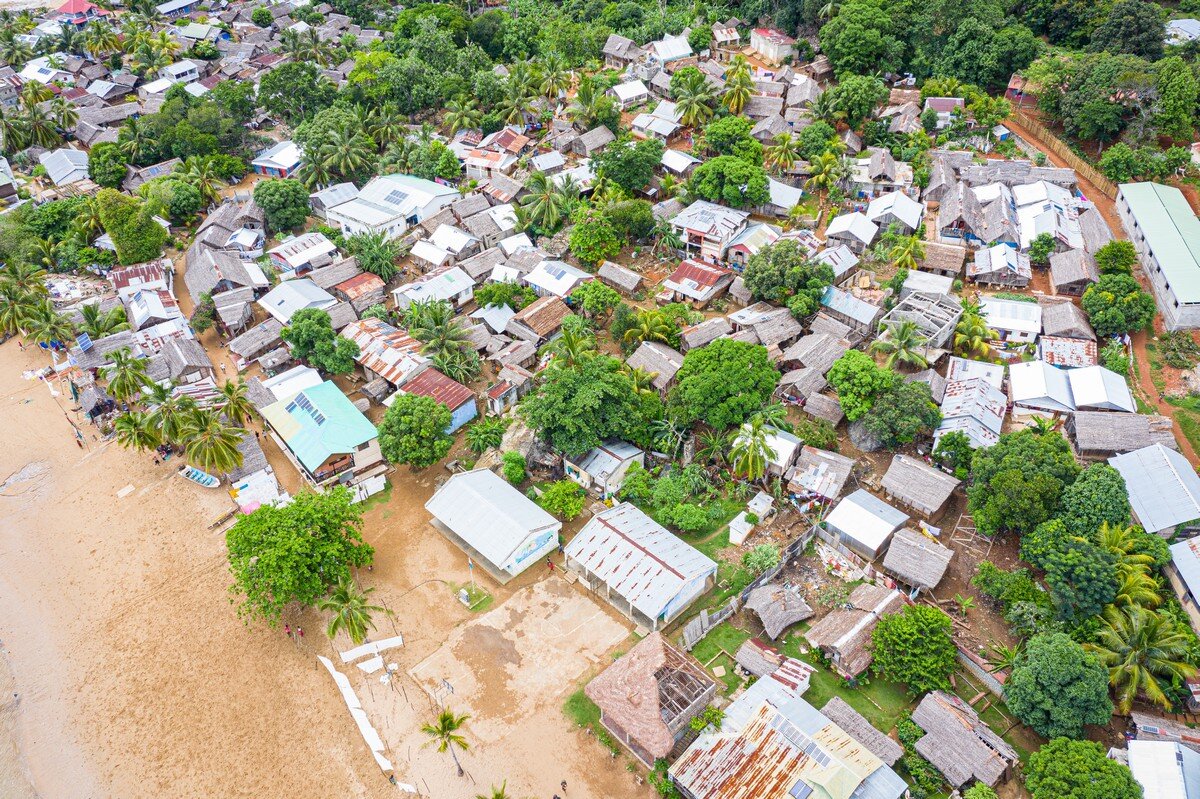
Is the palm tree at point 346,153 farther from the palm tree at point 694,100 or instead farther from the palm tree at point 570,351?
the palm tree at point 570,351

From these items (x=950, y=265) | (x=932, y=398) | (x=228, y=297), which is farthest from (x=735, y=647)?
(x=228, y=297)

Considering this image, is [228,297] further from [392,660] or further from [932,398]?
[932,398]

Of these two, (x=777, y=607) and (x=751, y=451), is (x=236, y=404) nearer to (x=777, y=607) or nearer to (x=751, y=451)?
(x=751, y=451)

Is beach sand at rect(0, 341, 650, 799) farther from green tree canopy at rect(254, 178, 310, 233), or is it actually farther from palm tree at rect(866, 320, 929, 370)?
palm tree at rect(866, 320, 929, 370)

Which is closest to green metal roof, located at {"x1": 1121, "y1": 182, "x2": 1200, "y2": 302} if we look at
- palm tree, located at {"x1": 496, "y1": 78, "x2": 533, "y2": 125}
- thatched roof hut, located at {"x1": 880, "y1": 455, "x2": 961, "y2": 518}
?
thatched roof hut, located at {"x1": 880, "y1": 455, "x2": 961, "y2": 518}

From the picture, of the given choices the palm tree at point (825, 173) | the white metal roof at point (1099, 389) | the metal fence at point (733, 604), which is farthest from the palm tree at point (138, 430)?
the white metal roof at point (1099, 389)

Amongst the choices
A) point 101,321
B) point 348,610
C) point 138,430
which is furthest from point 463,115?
point 348,610
